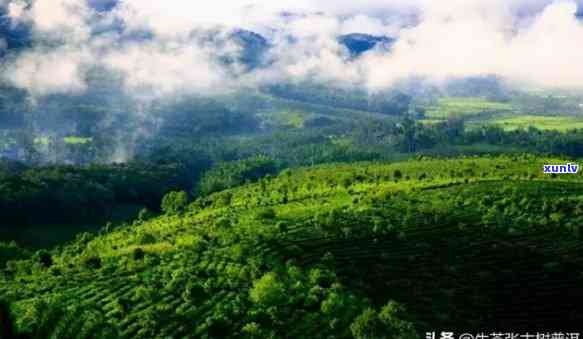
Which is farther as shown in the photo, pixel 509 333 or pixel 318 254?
pixel 318 254

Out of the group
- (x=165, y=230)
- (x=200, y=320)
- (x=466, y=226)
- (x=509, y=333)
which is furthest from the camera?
(x=165, y=230)

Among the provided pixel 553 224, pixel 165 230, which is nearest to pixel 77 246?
pixel 165 230

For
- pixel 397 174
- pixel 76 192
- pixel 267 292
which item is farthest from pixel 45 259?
pixel 397 174

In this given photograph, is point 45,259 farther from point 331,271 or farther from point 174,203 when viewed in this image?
point 174,203

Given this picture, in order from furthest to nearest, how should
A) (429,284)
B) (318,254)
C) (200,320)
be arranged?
(318,254)
(429,284)
(200,320)

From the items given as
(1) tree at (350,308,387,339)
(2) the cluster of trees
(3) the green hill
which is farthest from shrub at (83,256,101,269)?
(2) the cluster of trees

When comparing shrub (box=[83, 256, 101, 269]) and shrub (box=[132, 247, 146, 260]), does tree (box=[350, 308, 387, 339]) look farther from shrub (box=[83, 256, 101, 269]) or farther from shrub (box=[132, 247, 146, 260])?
shrub (box=[83, 256, 101, 269])

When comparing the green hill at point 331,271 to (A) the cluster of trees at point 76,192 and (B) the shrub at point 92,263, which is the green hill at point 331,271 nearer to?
(B) the shrub at point 92,263

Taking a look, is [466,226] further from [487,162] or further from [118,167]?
[118,167]
